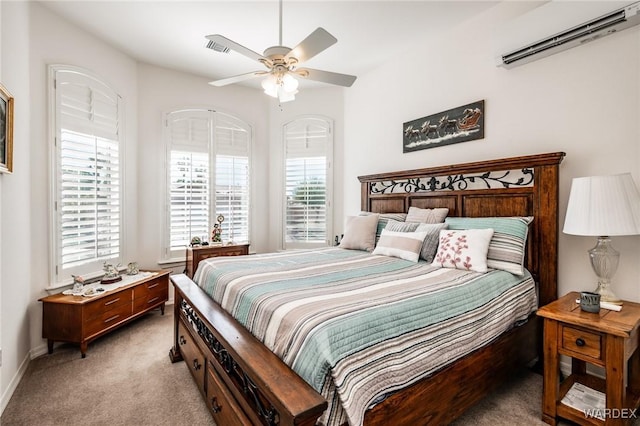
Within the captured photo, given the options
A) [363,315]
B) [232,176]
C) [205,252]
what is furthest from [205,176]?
[363,315]

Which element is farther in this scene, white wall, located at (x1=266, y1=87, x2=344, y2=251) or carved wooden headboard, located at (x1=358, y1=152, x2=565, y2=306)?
white wall, located at (x1=266, y1=87, x2=344, y2=251)

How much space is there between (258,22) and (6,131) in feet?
7.25

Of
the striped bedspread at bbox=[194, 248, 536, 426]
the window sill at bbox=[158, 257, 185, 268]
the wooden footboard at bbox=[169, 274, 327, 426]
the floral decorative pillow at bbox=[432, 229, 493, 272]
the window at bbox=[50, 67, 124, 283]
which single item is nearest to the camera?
the wooden footboard at bbox=[169, 274, 327, 426]

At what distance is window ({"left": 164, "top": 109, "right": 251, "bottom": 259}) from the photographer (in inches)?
161

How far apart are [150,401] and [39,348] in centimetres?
144

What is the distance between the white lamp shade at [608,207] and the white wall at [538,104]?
0.41 meters

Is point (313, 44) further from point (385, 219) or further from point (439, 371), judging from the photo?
point (439, 371)

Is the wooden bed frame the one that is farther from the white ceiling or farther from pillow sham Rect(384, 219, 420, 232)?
the white ceiling

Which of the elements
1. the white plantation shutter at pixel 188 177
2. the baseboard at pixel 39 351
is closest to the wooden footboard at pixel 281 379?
the baseboard at pixel 39 351

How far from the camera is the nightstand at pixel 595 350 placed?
1.57 meters

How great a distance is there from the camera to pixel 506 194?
8.48 feet

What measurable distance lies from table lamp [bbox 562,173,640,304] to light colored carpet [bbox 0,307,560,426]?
35.7 inches

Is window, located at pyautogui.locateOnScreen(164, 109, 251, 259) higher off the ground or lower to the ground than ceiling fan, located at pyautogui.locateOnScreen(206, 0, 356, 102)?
lower

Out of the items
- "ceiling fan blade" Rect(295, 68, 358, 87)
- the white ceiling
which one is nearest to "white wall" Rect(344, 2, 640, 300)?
the white ceiling
